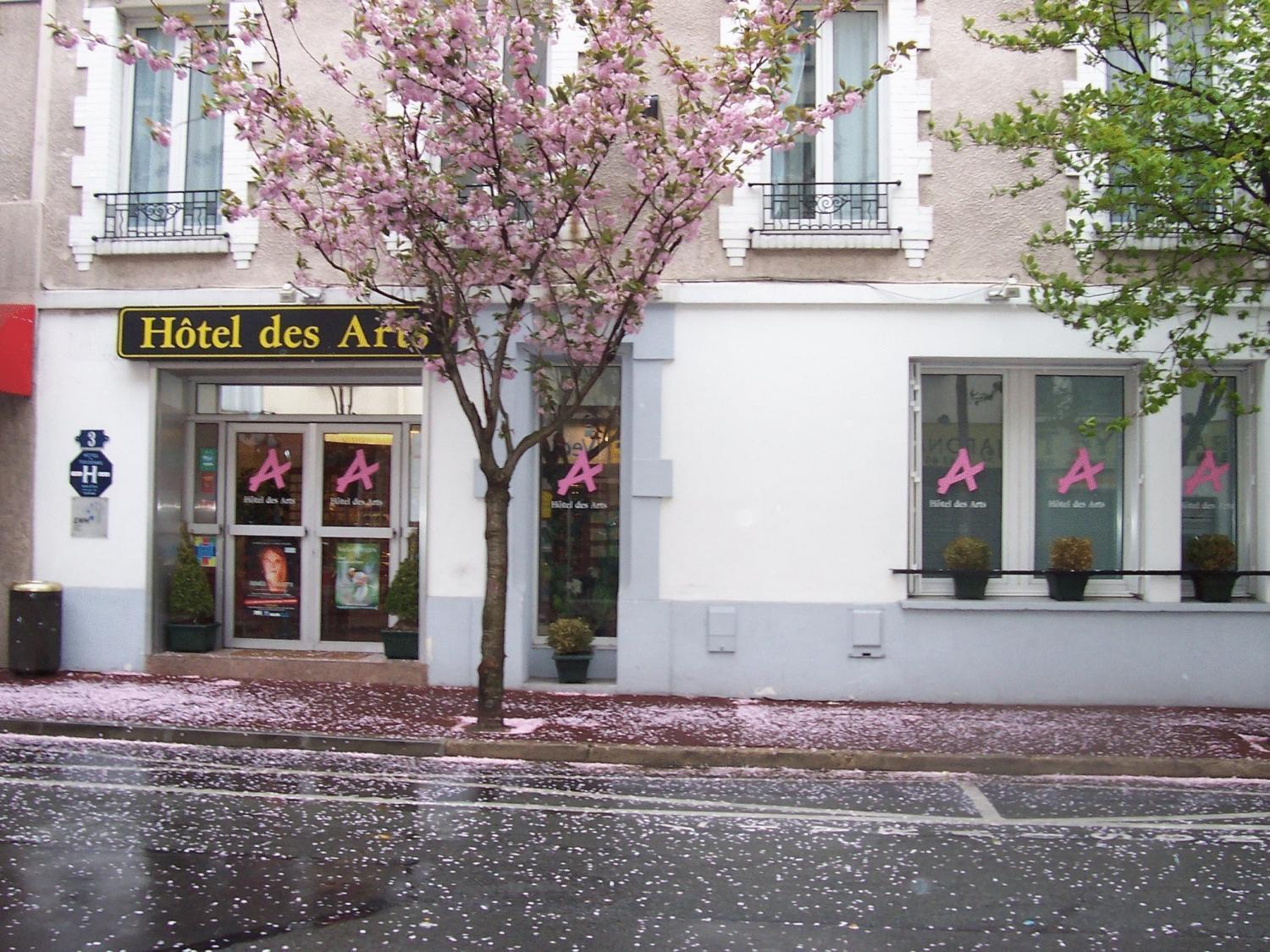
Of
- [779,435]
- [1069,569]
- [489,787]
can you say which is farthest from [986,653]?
[489,787]

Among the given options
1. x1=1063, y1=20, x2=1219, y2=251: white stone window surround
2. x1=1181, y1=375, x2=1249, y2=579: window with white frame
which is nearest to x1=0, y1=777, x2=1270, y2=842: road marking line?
x1=1181, y1=375, x2=1249, y2=579: window with white frame

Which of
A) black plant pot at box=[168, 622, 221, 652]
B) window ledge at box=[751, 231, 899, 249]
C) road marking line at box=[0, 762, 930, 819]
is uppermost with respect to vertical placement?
window ledge at box=[751, 231, 899, 249]

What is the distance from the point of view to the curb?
8.41 metres

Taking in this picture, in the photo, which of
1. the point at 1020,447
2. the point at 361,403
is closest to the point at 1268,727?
the point at 1020,447

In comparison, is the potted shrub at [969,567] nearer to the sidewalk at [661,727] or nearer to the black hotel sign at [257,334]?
the sidewalk at [661,727]

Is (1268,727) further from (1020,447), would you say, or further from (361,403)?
(361,403)

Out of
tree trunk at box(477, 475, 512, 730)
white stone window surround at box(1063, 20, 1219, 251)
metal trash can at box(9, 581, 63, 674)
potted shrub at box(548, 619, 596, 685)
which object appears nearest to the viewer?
tree trunk at box(477, 475, 512, 730)

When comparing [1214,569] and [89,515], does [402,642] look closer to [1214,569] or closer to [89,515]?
[89,515]

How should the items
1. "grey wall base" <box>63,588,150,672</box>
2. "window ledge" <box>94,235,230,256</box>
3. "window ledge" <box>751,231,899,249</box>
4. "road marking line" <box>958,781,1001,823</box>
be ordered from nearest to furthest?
"road marking line" <box>958,781,1001,823</box> → "window ledge" <box>751,231,899,249</box> → "window ledge" <box>94,235,230,256</box> → "grey wall base" <box>63,588,150,672</box>

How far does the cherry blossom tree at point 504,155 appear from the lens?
8617 millimetres

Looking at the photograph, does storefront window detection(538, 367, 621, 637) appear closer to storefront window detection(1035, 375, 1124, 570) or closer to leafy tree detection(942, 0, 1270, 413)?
storefront window detection(1035, 375, 1124, 570)

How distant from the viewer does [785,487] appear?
10883 millimetres

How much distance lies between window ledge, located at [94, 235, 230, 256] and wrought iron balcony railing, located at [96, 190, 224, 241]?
0.16 meters

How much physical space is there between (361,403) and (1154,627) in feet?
25.3
